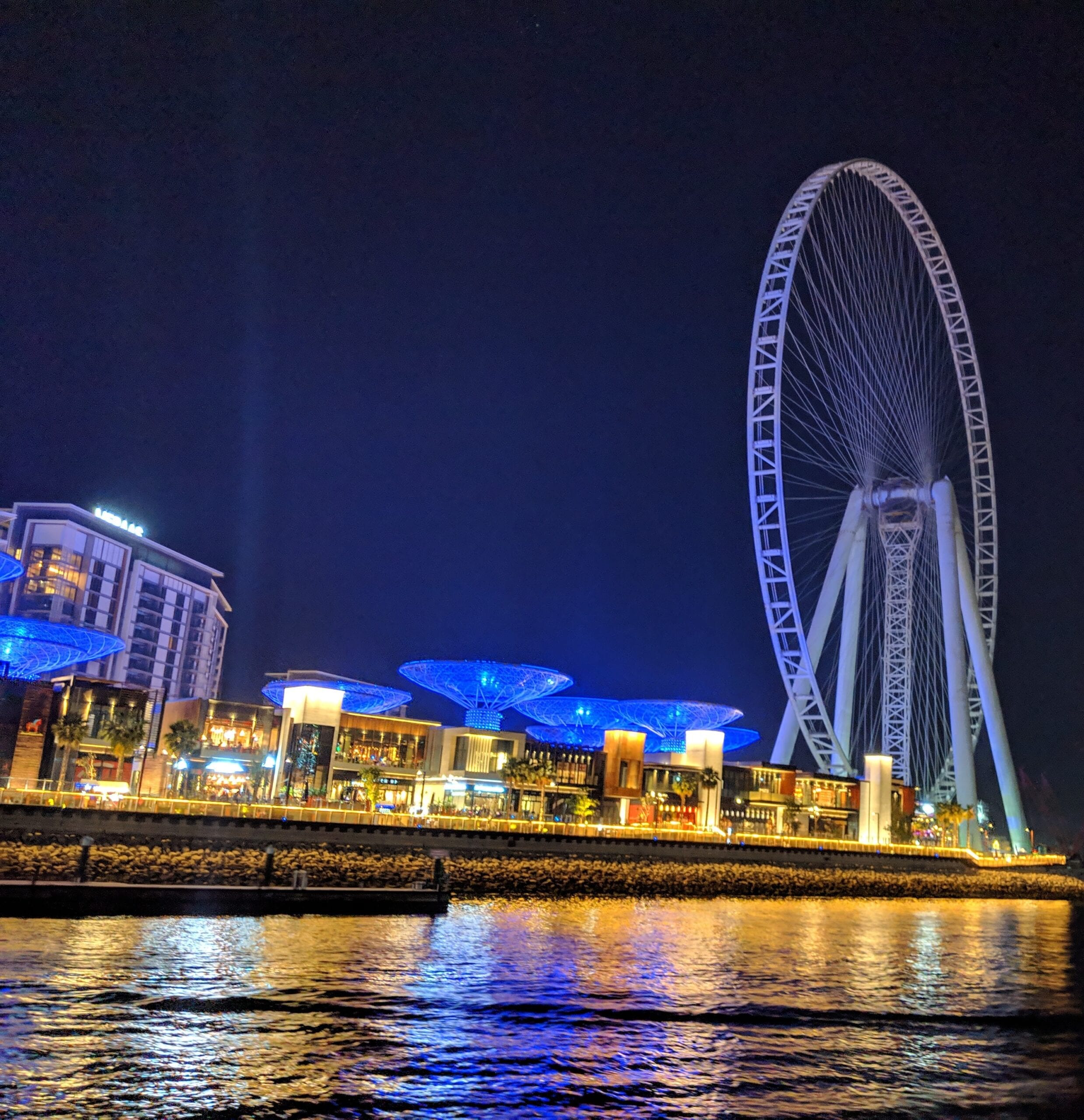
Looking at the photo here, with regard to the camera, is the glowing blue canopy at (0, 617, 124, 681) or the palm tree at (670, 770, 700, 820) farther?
the palm tree at (670, 770, 700, 820)

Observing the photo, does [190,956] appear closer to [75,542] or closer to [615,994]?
[615,994]

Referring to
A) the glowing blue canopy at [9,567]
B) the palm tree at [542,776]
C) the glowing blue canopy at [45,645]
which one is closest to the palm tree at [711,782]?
the palm tree at [542,776]

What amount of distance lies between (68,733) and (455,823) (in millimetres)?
30036

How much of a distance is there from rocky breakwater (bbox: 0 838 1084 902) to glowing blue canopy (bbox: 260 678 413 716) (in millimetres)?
44186

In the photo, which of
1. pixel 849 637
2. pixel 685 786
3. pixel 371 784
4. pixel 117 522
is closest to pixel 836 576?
pixel 849 637

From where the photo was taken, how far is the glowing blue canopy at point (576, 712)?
405 feet

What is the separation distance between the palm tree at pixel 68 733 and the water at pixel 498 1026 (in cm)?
4606

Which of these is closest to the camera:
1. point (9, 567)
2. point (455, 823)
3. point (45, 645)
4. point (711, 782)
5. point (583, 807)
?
point (455, 823)

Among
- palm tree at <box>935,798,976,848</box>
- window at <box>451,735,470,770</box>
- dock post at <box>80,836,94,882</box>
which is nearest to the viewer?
dock post at <box>80,836,94,882</box>

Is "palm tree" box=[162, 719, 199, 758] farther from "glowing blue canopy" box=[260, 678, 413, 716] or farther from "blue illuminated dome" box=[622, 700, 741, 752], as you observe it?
"blue illuminated dome" box=[622, 700, 741, 752]

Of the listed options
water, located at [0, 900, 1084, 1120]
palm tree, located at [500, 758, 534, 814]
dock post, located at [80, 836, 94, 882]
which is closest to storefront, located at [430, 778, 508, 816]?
palm tree, located at [500, 758, 534, 814]

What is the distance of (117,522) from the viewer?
508ft

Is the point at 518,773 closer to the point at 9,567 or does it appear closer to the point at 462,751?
the point at 462,751

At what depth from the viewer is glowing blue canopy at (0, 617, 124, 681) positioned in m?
90.6
